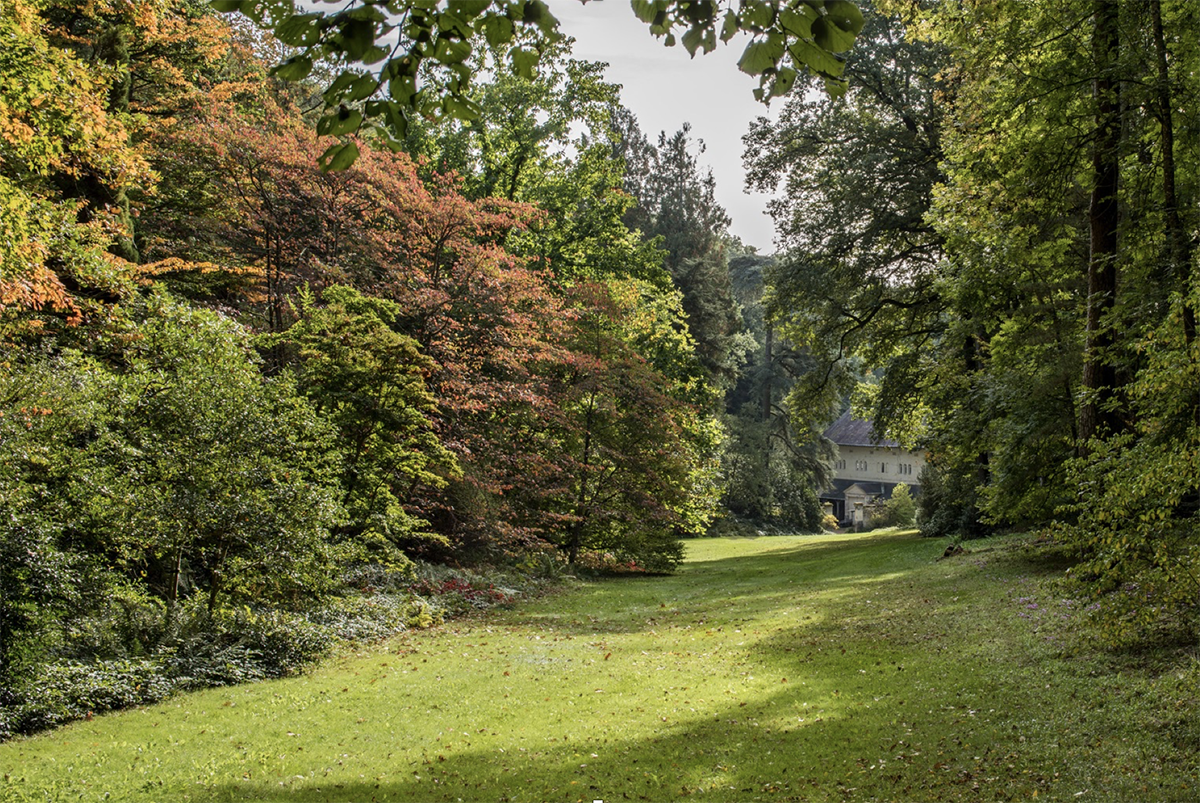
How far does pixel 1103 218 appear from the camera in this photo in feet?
36.8

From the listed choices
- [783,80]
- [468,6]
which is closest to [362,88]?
[468,6]

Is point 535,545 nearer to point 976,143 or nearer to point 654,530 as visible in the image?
point 654,530

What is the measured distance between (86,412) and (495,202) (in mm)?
10652

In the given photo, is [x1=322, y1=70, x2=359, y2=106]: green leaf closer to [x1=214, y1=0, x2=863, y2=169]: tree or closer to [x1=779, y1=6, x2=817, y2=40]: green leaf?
[x1=214, y1=0, x2=863, y2=169]: tree

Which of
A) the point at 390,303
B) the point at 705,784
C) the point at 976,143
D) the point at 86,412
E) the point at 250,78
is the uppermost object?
the point at 250,78

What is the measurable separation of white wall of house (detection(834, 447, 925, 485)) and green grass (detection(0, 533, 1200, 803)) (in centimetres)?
5236

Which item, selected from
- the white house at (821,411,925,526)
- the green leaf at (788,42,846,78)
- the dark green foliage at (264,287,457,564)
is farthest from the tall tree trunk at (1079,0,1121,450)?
the white house at (821,411,925,526)

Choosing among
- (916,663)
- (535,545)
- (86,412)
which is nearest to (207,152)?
(86,412)

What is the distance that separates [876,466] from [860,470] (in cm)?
139

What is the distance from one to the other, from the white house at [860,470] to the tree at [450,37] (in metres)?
59.5

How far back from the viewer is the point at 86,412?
888 centimetres

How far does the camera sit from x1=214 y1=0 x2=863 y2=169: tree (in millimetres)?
3090

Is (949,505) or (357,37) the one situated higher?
(357,37)

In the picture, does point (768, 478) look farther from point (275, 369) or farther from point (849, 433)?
point (275, 369)
